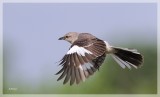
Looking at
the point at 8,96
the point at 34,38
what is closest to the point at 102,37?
the point at 34,38

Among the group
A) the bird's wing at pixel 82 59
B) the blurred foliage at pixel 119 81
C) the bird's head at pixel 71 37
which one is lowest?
the blurred foliage at pixel 119 81

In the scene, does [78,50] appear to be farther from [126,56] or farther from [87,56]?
[126,56]

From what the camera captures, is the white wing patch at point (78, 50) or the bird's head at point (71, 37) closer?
the white wing patch at point (78, 50)

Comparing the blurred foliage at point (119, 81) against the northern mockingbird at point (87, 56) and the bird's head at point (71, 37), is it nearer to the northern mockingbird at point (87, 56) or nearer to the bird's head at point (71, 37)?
the northern mockingbird at point (87, 56)

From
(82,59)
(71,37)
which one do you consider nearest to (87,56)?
(82,59)

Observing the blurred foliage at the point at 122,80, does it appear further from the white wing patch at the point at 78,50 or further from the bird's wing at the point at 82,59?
the white wing patch at the point at 78,50

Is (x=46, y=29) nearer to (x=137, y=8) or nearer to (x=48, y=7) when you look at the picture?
(x=48, y=7)

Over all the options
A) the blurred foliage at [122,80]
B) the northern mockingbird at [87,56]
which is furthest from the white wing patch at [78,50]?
the blurred foliage at [122,80]

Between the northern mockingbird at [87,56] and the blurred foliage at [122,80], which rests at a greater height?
the northern mockingbird at [87,56]
